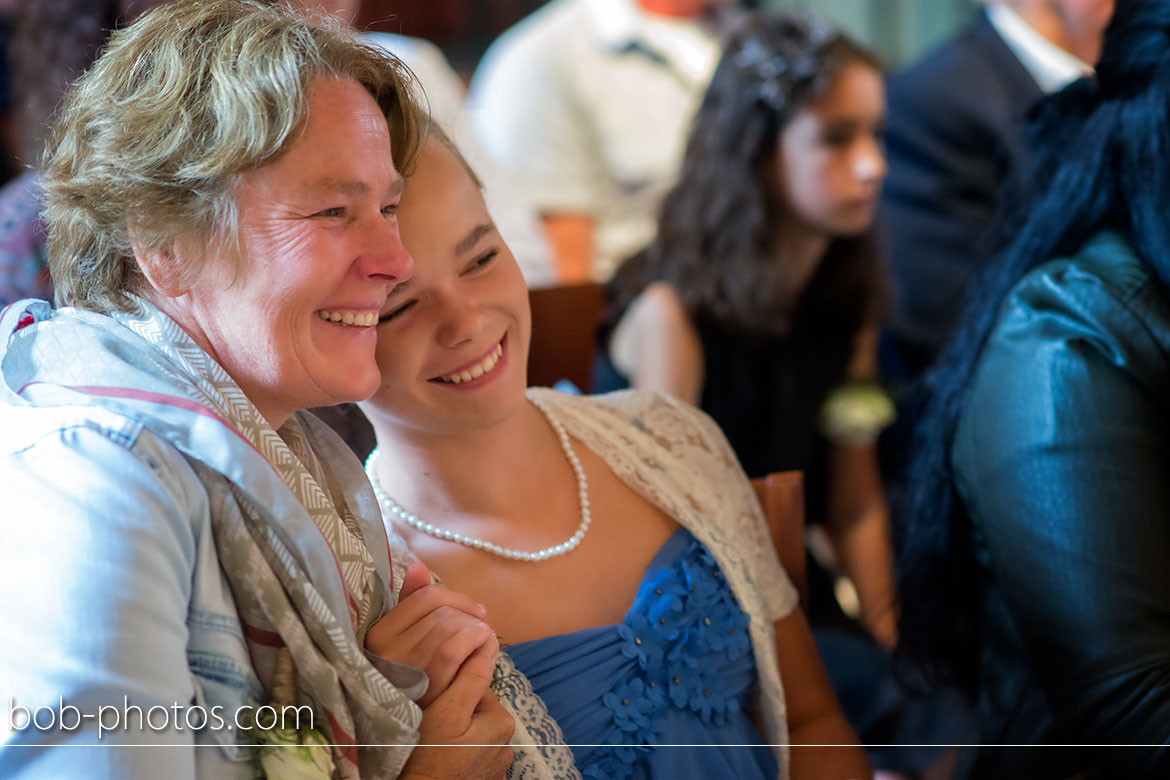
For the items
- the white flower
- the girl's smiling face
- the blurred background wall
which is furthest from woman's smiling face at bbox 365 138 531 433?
the blurred background wall

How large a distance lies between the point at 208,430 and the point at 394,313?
306 millimetres

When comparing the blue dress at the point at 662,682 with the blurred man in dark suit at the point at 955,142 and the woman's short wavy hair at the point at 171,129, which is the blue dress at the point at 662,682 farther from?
the blurred man in dark suit at the point at 955,142

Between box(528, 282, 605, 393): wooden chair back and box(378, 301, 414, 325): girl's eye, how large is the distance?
0.84 meters

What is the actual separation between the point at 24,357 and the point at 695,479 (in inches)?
29.9

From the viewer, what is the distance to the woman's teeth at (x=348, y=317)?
926mm

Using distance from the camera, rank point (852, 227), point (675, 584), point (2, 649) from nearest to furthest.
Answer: point (2, 649), point (675, 584), point (852, 227)

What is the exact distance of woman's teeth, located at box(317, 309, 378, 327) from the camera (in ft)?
3.04

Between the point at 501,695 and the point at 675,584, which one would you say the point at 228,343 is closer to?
the point at 501,695

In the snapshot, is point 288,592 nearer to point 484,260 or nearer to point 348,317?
point 348,317

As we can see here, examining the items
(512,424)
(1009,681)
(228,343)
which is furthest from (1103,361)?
(228,343)

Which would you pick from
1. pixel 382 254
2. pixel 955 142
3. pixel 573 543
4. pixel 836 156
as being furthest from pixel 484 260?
pixel 955 142

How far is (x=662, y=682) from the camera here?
1170 mm

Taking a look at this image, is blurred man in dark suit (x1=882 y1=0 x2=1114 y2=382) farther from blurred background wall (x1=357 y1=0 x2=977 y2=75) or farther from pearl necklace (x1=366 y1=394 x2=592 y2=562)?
pearl necklace (x1=366 y1=394 x2=592 y2=562)

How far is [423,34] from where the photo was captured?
4.63 metres
